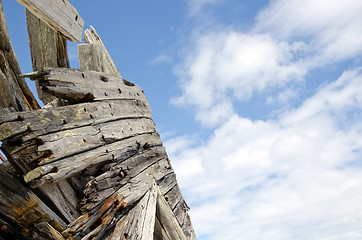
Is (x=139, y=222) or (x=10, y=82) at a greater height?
(x=10, y=82)

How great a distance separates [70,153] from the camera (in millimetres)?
2703

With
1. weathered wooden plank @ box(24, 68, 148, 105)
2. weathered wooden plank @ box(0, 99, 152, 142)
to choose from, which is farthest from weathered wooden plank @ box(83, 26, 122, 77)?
weathered wooden plank @ box(0, 99, 152, 142)

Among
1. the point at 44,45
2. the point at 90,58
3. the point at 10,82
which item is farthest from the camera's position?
the point at 90,58

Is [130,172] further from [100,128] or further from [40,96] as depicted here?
[40,96]

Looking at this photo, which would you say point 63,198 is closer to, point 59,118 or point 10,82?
point 59,118

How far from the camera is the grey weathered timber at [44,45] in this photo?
12.2 feet

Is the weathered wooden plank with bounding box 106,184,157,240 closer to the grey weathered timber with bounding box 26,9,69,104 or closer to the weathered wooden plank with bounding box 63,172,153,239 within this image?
the weathered wooden plank with bounding box 63,172,153,239

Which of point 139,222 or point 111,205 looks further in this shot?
point 139,222

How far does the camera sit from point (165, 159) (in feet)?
14.0

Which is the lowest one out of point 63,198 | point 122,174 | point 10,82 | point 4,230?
point 4,230

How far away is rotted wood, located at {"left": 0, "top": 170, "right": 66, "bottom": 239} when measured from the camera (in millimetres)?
2574

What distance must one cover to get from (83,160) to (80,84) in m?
0.87

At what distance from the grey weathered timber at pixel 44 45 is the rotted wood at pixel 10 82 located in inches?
18.9

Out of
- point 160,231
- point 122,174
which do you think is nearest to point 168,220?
point 160,231
